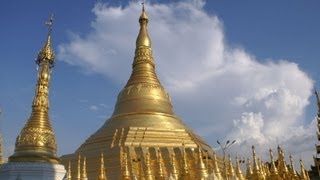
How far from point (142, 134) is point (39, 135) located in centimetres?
760

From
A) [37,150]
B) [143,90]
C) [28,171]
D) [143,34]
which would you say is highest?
[143,34]

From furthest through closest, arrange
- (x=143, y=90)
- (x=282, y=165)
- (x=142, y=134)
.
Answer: (x=143, y=90)
(x=142, y=134)
(x=282, y=165)

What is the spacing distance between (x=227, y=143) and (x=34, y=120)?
11.8m

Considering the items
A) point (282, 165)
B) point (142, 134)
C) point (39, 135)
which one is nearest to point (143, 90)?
point (142, 134)

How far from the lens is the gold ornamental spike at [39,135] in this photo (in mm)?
22359

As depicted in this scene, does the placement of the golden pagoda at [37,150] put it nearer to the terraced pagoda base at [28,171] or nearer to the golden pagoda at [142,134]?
the terraced pagoda base at [28,171]

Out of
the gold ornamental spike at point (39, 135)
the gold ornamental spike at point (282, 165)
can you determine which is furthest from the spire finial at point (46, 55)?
the gold ornamental spike at point (282, 165)

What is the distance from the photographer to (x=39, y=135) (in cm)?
2308

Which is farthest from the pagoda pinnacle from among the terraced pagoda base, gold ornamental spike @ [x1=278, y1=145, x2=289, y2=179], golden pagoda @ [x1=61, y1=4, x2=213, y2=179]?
gold ornamental spike @ [x1=278, y1=145, x2=289, y2=179]

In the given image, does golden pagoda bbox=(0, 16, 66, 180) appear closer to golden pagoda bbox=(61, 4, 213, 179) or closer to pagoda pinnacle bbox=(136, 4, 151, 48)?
golden pagoda bbox=(61, 4, 213, 179)

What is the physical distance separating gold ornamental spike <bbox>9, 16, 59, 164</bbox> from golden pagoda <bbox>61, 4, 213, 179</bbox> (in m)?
3.82

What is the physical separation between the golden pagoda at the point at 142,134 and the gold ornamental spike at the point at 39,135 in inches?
150

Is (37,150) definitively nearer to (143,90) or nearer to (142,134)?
(142,134)

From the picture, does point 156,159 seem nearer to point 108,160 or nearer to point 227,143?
point 108,160
